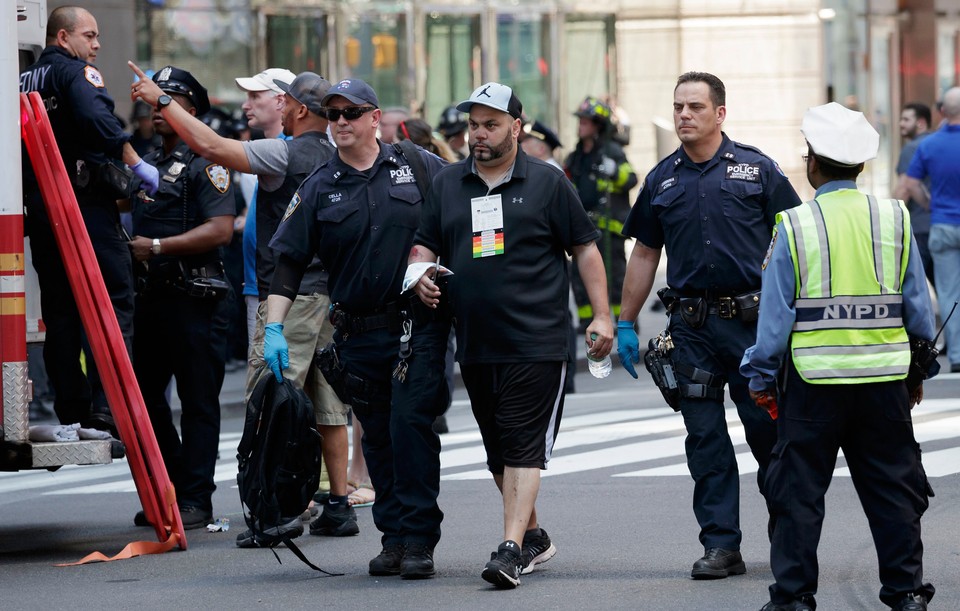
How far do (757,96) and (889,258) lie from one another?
2100 cm

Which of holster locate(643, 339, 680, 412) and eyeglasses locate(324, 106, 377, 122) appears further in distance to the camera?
eyeglasses locate(324, 106, 377, 122)

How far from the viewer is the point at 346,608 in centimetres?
678

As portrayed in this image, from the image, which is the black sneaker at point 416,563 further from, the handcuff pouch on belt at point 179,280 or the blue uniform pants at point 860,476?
the handcuff pouch on belt at point 179,280

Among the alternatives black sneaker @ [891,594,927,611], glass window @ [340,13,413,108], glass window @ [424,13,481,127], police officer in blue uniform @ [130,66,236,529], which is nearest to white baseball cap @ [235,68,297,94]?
police officer in blue uniform @ [130,66,236,529]

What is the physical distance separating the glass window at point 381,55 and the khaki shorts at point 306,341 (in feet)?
50.7

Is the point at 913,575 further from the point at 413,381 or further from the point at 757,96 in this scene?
the point at 757,96

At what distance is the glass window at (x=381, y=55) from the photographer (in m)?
24.0

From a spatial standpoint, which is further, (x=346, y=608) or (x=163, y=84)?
(x=163, y=84)

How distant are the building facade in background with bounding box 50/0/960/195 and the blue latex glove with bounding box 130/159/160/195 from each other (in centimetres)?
1327

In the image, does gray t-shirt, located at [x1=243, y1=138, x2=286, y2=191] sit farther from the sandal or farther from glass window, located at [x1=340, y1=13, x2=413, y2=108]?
glass window, located at [x1=340, y1=13, x2=413, y2=108]

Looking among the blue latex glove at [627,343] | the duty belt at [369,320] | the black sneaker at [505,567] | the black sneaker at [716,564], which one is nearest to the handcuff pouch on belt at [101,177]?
the duty belt at [369,320]

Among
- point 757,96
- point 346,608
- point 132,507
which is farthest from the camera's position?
point 757,96

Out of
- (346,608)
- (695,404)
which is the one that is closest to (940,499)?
(695,404)

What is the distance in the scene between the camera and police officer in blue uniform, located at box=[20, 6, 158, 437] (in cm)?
830
